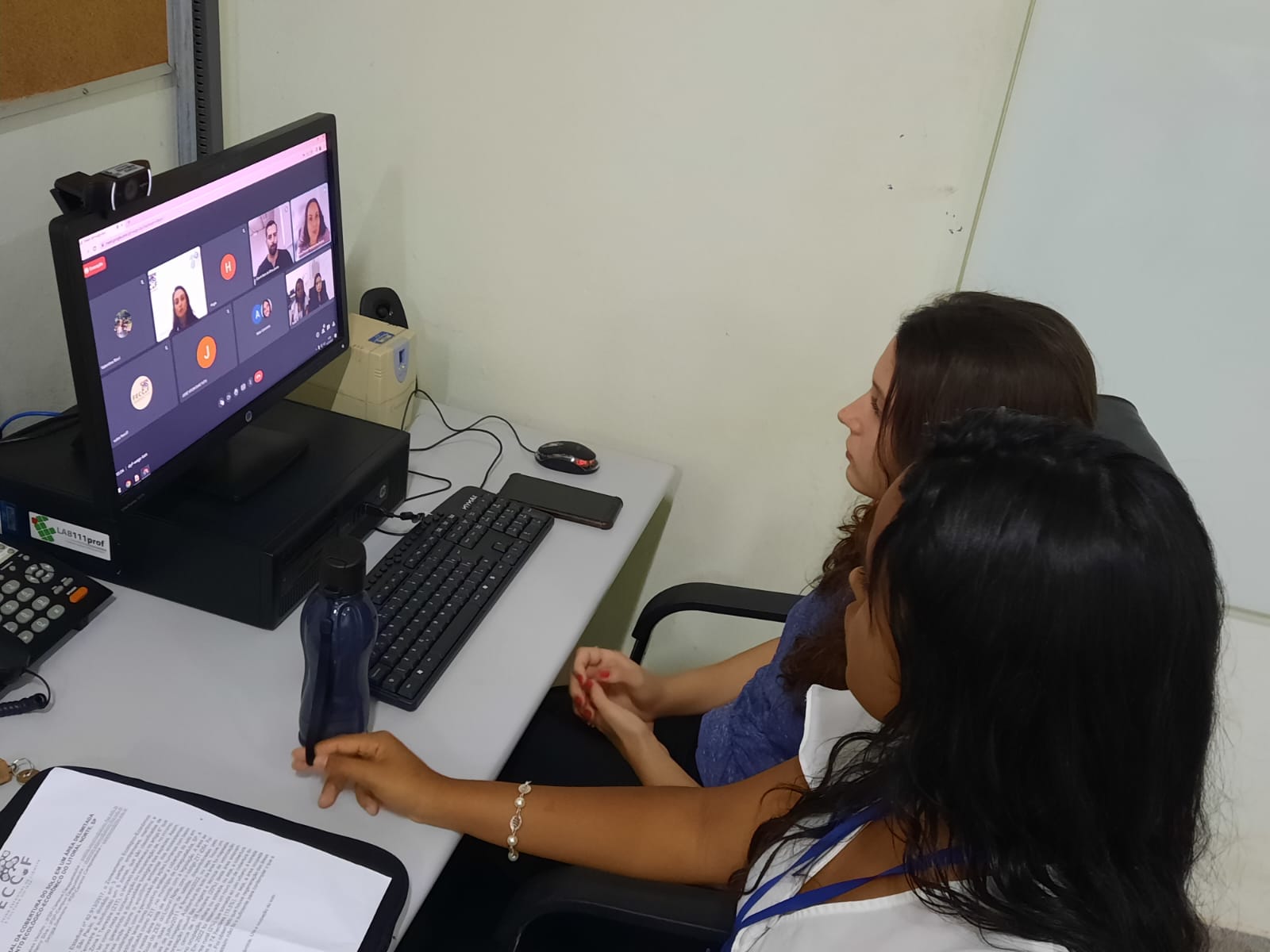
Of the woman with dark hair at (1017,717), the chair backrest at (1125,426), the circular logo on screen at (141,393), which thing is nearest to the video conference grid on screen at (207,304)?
the circular logo on screen at (141,393)

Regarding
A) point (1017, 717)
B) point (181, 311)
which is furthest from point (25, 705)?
point (1017, 717)

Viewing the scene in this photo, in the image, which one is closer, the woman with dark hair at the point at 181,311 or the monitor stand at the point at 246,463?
the woman with dark hair at the point at 181,311

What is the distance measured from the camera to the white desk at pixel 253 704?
100 cm

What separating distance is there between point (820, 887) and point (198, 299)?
0.88m

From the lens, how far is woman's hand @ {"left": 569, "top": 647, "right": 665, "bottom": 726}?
4.65 feet

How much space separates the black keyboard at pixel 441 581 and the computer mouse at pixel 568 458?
0.15 m

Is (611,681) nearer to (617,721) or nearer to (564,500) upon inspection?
(617,721)

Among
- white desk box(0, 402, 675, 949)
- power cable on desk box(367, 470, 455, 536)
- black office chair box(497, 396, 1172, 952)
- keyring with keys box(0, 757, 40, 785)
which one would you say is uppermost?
power cable on desk box(367, 470, 455, 536)

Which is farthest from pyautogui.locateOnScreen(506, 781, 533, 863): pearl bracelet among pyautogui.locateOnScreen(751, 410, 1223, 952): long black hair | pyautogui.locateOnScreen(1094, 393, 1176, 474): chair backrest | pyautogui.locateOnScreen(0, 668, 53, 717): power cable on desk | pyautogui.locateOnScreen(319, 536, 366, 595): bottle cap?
pyautogui.locateOnScreen(1094, 393, 1176, 474): chair backrest

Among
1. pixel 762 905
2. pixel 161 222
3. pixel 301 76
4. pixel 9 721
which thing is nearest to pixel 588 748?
pixel 762 905

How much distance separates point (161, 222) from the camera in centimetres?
106

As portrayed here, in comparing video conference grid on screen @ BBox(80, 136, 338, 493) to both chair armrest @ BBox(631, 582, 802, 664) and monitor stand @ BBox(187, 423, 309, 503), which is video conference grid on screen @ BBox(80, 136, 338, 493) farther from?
chair armrest @ BBox(631, 582, 802, 664)

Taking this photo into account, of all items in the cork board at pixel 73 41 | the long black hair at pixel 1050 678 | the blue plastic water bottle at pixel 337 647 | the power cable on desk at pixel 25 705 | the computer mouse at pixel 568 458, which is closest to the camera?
the long black hair at pixel 1050 678

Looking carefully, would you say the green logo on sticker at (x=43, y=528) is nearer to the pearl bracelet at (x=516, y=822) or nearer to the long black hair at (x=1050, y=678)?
the pearl bracelet at (x=516, y=822)
